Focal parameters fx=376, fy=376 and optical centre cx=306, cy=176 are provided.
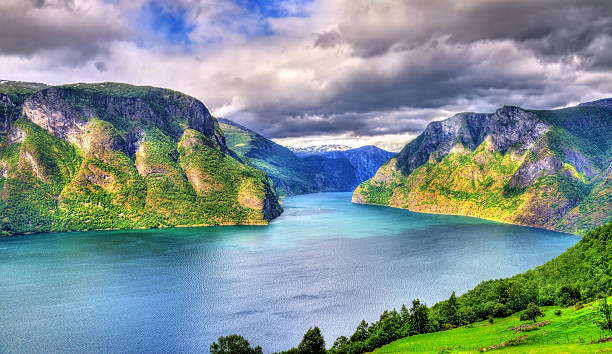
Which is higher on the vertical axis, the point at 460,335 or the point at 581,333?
the point at 581,333

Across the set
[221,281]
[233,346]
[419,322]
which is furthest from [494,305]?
[221,281]

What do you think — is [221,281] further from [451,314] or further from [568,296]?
[568,296]

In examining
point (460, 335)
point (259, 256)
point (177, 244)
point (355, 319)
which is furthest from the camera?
point (177, 244)

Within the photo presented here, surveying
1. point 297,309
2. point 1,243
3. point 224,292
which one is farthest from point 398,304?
point 1,243

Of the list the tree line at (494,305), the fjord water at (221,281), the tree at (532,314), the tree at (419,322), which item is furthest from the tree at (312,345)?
the tree at (532,314)

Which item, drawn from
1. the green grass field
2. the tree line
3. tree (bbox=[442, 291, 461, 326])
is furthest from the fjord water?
the green grass field

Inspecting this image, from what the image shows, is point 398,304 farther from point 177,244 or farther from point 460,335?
point 177,244

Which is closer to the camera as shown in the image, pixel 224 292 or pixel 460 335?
pixel 460 335
